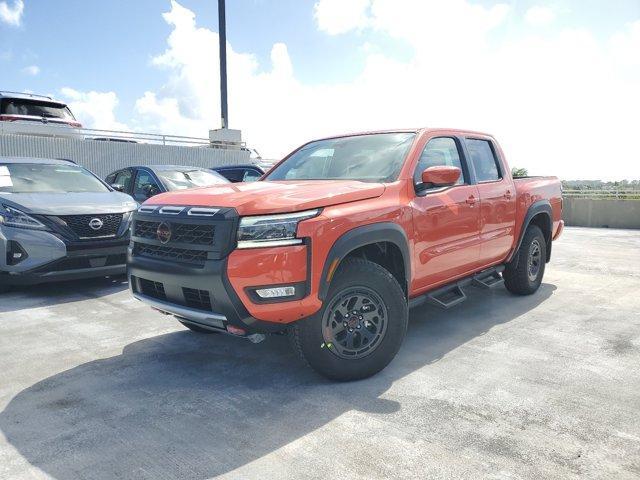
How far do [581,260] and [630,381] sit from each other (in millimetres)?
5849

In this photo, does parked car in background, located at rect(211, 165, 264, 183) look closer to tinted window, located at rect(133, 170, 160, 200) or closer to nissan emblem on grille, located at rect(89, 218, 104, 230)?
tinted window, located at rect(133, 170, 160, 200)

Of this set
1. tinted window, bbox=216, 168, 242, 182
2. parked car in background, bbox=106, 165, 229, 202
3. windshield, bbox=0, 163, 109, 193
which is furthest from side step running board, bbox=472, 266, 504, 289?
tinted window, bbox=216, 168, 242, 182

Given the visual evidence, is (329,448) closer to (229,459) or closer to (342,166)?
(229,459)

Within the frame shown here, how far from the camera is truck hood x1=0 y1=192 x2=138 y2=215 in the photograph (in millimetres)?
5824

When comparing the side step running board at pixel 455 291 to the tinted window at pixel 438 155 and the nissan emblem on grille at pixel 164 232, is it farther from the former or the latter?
the nissan emblem on grille at pixel 164 232

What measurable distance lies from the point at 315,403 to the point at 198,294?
3.27 feet

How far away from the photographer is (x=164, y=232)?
3.43m

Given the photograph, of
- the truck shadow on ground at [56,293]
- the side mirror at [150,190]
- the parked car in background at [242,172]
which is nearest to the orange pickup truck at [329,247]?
the truck shadow on ground at [56,293]

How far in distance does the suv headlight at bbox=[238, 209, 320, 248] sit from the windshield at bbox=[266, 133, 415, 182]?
1054 mm

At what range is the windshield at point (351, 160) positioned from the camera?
398 cm

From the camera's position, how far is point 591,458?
249cm

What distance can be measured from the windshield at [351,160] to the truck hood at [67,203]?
264cm

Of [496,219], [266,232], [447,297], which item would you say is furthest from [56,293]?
[496,219]

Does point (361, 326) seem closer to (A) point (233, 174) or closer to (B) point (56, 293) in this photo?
(B) point (56, 293)
